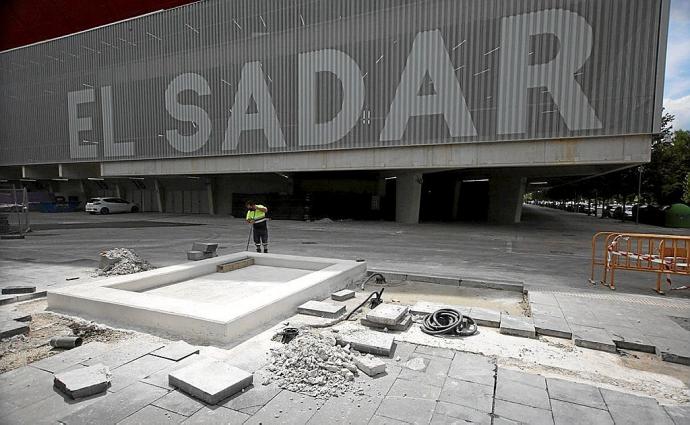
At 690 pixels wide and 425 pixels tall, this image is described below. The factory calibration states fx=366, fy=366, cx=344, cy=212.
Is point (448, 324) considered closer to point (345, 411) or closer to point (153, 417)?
point (345, 411)

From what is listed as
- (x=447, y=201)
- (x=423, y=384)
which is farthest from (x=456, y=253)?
(x=447, y=201)

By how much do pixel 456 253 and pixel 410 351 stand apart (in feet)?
30.5

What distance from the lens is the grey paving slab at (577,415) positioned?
325 centimetres

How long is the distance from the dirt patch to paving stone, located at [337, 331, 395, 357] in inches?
118

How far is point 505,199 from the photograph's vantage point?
27.0 meters

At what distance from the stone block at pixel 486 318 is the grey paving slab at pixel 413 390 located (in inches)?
91.8

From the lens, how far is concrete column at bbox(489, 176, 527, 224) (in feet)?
86.3

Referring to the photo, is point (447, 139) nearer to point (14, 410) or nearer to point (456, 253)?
point (456, 253)

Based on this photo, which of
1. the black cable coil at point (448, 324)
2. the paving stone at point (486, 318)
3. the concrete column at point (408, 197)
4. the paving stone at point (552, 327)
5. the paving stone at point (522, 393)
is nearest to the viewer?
the paving stone at point (522, 393)

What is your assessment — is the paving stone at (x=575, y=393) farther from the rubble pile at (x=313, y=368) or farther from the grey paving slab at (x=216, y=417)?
the grey paving slab at (x=216, y=417)

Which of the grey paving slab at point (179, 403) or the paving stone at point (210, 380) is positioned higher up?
the paving stone at point (210, 380)

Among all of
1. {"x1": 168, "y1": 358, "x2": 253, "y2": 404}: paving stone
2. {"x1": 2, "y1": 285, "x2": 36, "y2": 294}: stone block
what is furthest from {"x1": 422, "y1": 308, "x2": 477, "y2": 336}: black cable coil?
{"x1": 2, "y1": 285, "x2": 36, "y2": 294}: stone block

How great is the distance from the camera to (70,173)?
108 ft

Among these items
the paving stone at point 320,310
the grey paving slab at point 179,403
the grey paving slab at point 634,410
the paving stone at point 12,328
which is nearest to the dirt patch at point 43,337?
the paving stone at point 12,328
